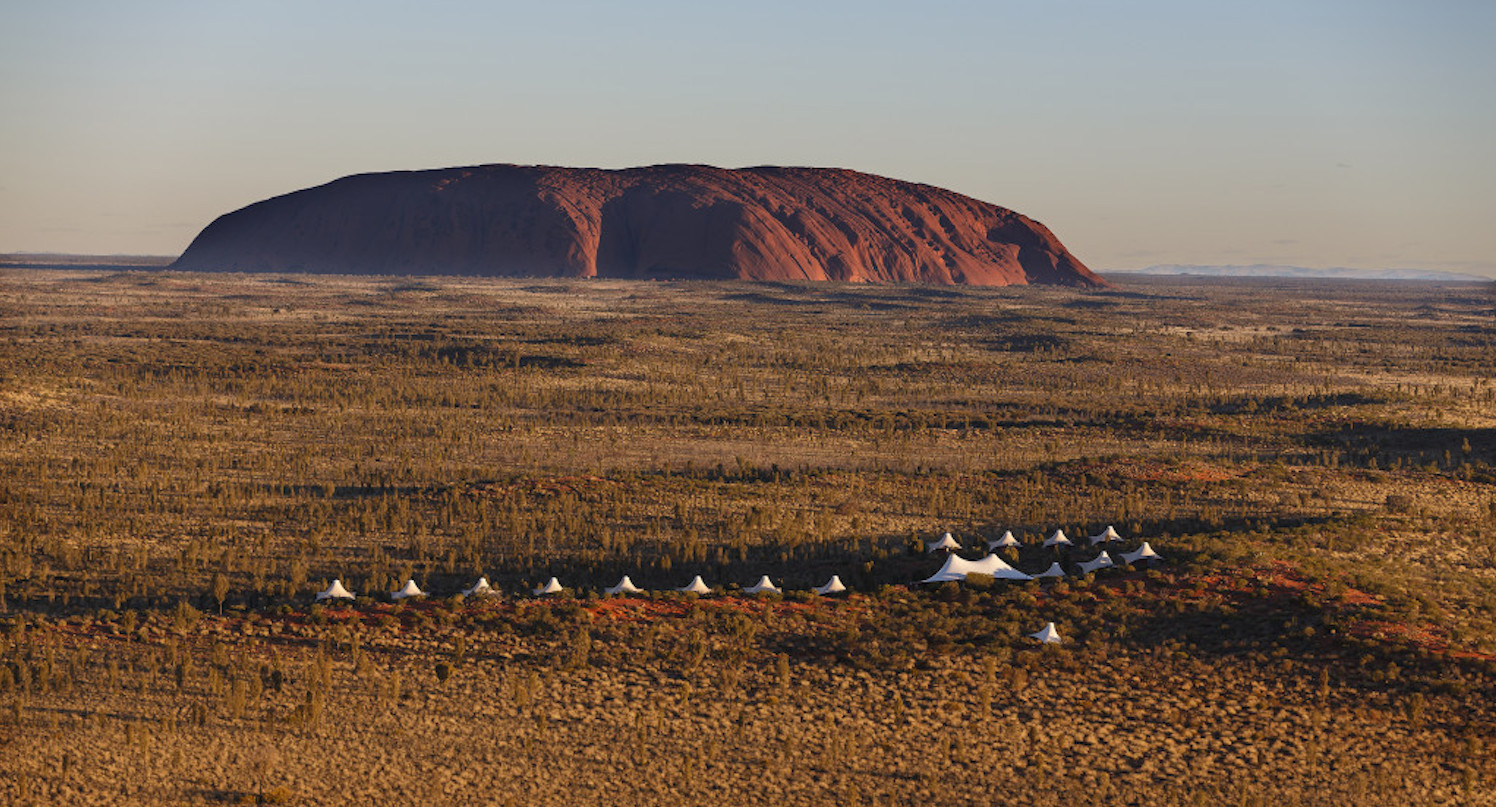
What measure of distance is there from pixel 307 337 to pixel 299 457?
1908 inches

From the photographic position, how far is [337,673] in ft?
68.5

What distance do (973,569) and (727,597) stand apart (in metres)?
4.53

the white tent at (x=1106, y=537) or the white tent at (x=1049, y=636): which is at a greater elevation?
the white tent at (x=1106, y=537)

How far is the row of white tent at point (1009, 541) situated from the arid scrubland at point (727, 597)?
1.54 ft

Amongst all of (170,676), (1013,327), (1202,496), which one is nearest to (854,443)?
(1202,496)

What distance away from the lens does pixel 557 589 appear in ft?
83.5

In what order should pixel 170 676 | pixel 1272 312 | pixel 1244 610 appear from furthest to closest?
pixel 1272 312 < pixel 1244 610 < pixel 170 676

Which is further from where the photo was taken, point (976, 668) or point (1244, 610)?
point (1244, 610)

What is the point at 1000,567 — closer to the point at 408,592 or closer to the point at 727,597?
the point at 727,597

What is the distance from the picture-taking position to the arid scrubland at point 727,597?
18.0 m

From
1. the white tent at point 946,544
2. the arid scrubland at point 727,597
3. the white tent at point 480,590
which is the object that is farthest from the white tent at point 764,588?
the white tent at point 946,544

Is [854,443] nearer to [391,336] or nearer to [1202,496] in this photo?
[1202,496]

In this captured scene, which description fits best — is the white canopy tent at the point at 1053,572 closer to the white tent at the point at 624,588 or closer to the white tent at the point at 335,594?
the white tent at the point at 624,588

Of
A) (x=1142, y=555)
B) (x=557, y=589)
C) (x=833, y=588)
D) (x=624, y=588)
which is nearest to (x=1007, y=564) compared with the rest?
(x=1142, y=555)
